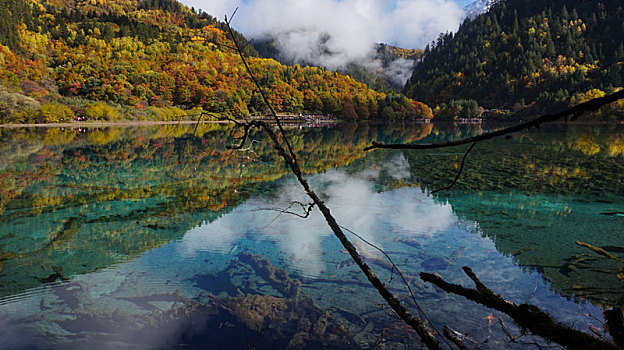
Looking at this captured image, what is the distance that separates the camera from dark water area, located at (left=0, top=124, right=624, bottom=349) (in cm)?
513

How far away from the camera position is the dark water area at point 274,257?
5133 mm

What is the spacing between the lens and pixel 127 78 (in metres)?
85.1

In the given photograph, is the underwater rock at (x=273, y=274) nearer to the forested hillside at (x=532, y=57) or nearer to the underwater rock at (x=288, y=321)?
the underwater rock at (x=288, y=321)

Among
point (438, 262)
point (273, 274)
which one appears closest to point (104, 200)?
point (273, 274)

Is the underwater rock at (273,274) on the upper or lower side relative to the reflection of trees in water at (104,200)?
lower

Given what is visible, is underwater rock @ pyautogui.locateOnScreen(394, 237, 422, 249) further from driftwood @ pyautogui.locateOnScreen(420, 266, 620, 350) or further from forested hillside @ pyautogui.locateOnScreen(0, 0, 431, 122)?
forested hillside @ pyautogui.locateOnScreen(0, 0, 431, 122)

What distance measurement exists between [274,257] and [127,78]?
9159cm

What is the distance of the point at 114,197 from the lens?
497 inches

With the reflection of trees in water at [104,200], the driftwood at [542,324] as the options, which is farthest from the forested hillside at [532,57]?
the driftwood at [542,324]

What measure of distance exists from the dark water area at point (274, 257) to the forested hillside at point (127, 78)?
3540cm

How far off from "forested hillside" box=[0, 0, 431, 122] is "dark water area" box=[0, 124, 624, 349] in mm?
35399

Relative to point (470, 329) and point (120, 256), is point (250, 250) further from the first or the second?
point (470, 329)

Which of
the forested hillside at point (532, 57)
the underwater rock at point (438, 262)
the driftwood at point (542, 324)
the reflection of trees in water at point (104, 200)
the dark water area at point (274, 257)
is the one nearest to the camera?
the driftwood at point (542, 324)

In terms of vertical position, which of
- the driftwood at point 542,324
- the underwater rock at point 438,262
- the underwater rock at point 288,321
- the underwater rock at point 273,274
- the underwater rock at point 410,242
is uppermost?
the driftwood at point 542,324
